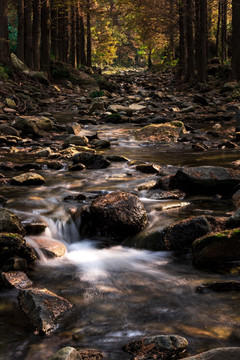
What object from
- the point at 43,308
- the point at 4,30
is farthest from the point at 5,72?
the point at 43,308

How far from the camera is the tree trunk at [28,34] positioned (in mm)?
20169

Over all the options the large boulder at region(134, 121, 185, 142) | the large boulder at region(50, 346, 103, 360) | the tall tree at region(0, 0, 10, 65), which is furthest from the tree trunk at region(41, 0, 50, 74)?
the large boulder at region(50, 346, 103, 360)

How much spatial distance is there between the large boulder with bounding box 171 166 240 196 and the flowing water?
199mm

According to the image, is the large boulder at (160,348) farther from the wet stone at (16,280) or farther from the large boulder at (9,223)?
the large boulder at (9,223)

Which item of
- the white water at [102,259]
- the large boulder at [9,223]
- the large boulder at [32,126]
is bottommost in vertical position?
the white water at [102,259]

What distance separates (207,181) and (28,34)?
59.4ft

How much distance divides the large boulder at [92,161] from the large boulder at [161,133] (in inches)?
137

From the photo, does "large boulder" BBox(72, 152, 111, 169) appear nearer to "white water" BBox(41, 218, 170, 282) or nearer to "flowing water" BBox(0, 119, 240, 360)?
"flowing water" BBox(0, 119, 240, 360)

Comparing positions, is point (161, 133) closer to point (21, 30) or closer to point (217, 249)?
point (217, 249)

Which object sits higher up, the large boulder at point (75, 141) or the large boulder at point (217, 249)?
the large boulder at point (75, 141)

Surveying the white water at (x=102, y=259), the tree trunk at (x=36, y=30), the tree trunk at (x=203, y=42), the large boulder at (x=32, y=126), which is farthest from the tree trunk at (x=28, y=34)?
the white water at (x=102, y=259)

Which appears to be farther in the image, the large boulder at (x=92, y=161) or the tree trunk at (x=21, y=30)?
the tree trunk at (x=21, y=30)

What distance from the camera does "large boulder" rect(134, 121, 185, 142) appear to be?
10.7 m

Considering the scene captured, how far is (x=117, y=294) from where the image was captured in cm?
324
